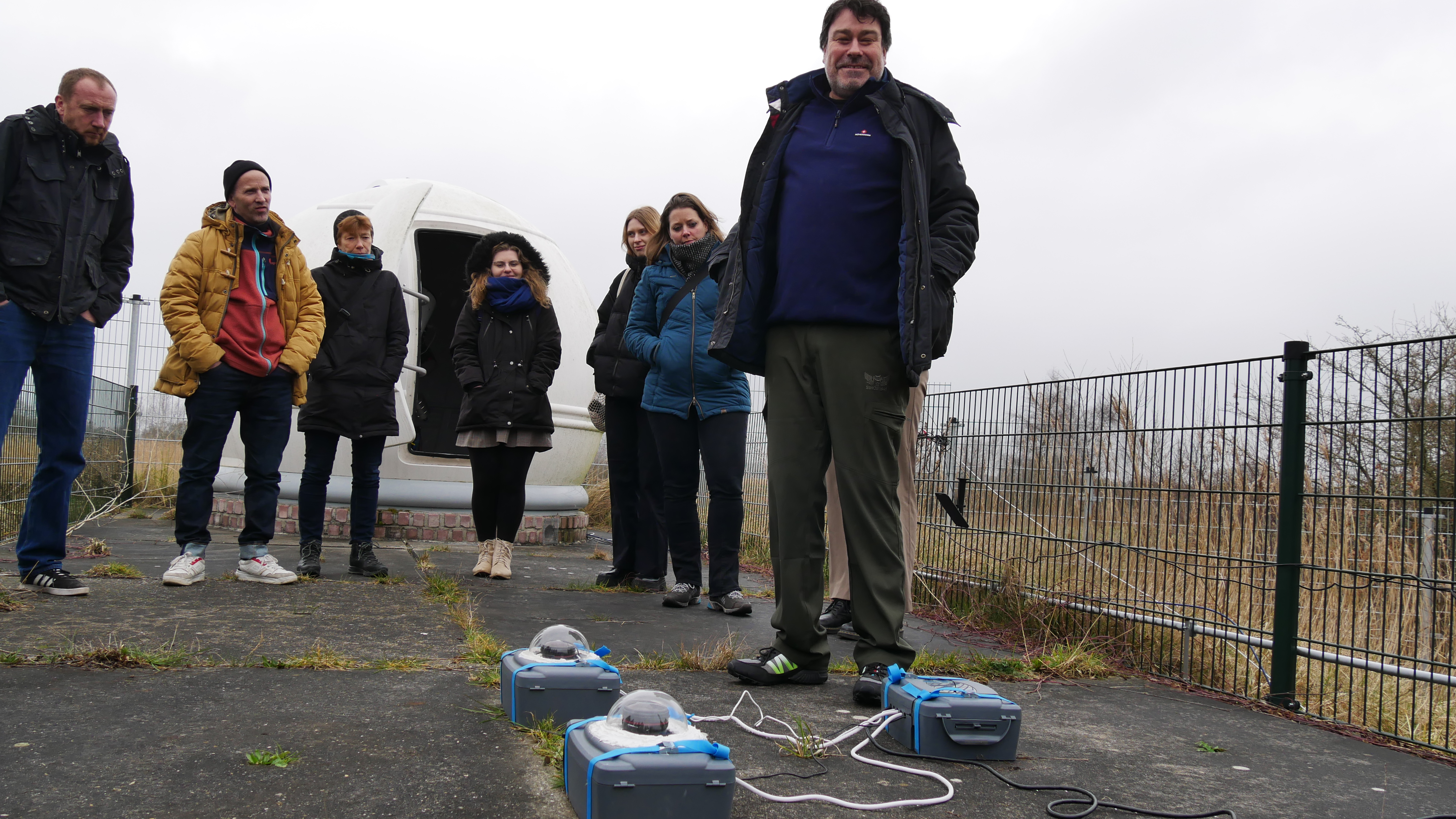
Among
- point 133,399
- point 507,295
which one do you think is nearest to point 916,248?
point 507,295

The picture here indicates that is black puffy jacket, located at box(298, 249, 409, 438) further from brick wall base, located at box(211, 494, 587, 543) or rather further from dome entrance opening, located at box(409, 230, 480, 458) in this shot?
dome entrance opening, located at box(409, 230, 480, 458)

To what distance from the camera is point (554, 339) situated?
5.09 meters

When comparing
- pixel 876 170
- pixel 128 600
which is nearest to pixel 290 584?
pixel 128 600

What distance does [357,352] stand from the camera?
474 cm

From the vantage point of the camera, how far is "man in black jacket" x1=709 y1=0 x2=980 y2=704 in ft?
8.86

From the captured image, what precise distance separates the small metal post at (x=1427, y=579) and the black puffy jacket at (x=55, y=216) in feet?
14.2

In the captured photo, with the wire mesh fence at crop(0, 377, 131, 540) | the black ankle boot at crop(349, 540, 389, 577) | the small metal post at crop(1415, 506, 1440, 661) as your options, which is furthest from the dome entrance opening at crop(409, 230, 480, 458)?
the small metal post at crop(1415, 506, 1440, 661)

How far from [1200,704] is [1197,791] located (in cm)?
105

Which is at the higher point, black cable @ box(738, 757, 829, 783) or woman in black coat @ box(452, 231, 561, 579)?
woman in black coat @ box(452, 231, 561, 579)

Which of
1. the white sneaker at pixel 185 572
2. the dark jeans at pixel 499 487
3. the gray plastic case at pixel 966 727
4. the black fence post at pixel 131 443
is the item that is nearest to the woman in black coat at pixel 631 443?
the dark jeans at pixel 499 487

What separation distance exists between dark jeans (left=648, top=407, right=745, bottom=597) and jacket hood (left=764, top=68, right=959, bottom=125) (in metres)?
1.50

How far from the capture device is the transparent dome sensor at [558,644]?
2.24m

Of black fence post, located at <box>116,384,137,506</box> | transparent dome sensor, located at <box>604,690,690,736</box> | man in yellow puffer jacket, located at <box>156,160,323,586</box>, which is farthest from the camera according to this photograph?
black fence post, located at <box>116,384,137,506</box>

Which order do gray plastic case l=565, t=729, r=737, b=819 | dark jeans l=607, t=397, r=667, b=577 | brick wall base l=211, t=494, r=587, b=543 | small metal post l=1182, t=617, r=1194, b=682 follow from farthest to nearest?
brick wall base l=211, t=494, r=587, b=543 → dark jeans l=607, t=397, r=667, b=577 → small metal post l=1182, t=617, r=1194, b=682 → gray plastic case l=565, t=729, r=737, b=819
